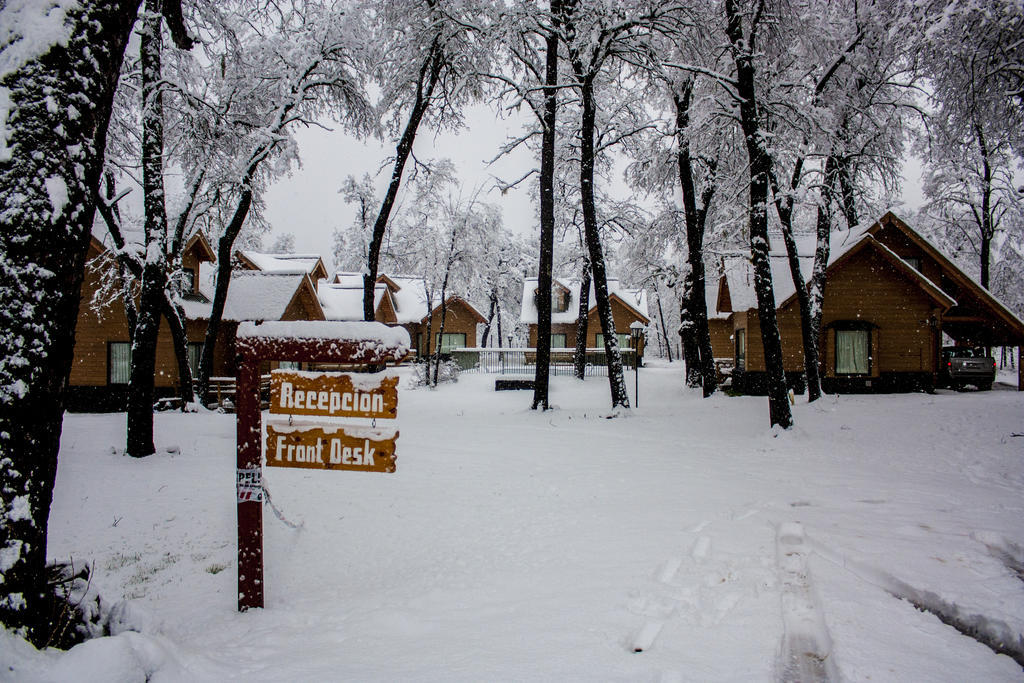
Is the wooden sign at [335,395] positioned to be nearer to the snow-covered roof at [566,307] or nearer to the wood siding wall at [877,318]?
the wood siding wall at [877,318]

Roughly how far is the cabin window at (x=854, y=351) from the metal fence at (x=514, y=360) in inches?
478

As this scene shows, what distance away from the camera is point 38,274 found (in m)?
2.74

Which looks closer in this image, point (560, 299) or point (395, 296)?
point (560, 299)

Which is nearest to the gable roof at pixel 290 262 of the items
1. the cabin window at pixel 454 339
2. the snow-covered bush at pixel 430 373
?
the snow-covered bush at pixel 430 373

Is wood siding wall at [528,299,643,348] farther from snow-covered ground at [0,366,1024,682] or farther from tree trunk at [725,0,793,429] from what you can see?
snow-covered ground at [0,366,1024,682]

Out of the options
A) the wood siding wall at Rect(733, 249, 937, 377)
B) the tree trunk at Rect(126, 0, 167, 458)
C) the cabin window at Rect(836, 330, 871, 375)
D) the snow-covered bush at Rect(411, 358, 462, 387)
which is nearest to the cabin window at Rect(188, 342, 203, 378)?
the snow-covered bush at Rect(411, 358, 462, 387)

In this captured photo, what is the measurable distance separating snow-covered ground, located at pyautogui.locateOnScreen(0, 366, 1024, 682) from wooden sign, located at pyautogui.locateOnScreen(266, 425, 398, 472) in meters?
1.12

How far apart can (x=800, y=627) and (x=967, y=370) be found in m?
24.0

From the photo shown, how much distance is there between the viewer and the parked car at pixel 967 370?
21.0 meters

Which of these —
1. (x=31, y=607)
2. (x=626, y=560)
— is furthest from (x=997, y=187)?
(x=31, y=607)

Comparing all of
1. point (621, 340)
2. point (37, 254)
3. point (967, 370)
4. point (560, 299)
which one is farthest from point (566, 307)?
point (37, 254)

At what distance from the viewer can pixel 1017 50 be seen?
8500mm

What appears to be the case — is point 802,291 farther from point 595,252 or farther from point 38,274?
point 38,274

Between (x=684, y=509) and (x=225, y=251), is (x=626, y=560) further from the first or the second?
(x=225, y=251)
